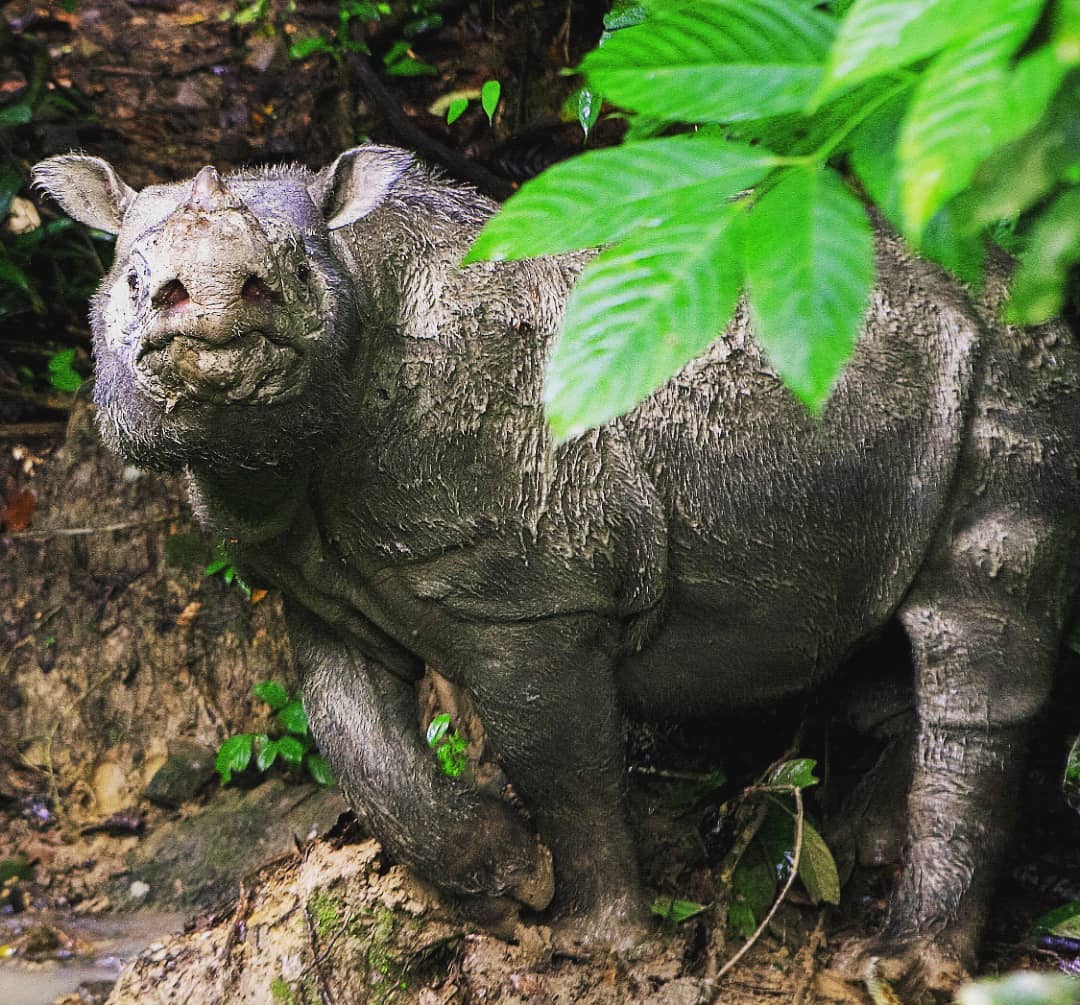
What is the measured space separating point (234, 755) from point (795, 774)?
2.20 m

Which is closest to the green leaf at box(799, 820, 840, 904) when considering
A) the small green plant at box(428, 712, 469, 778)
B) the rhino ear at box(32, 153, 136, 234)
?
the small green plant at box(428, 712, 469, 778)

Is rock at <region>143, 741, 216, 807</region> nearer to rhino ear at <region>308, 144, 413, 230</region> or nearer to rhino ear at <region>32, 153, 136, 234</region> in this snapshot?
rhino ear at <region>32, 153, 136, 234</region>

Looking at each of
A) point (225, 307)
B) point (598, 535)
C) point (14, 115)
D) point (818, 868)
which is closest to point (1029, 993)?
point (225, 307)

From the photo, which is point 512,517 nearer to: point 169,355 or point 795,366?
point 169,355

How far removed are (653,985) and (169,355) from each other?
1988 millimetres

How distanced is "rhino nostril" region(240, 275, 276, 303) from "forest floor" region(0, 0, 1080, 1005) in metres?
1.77

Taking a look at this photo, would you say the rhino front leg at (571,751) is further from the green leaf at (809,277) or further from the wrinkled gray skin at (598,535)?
the green leaf at (809,277)

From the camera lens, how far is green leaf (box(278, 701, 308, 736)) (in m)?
4.79

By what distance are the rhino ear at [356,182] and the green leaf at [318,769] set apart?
247 centimetres

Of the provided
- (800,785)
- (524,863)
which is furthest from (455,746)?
(800,785)

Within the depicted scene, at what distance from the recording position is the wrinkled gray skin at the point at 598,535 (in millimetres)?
2936

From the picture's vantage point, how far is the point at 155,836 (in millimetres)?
4863

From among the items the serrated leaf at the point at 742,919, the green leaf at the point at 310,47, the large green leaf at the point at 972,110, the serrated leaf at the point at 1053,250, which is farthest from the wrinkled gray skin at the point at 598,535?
the green leaf at the point at 310,47

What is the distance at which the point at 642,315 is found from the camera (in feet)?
3.61
